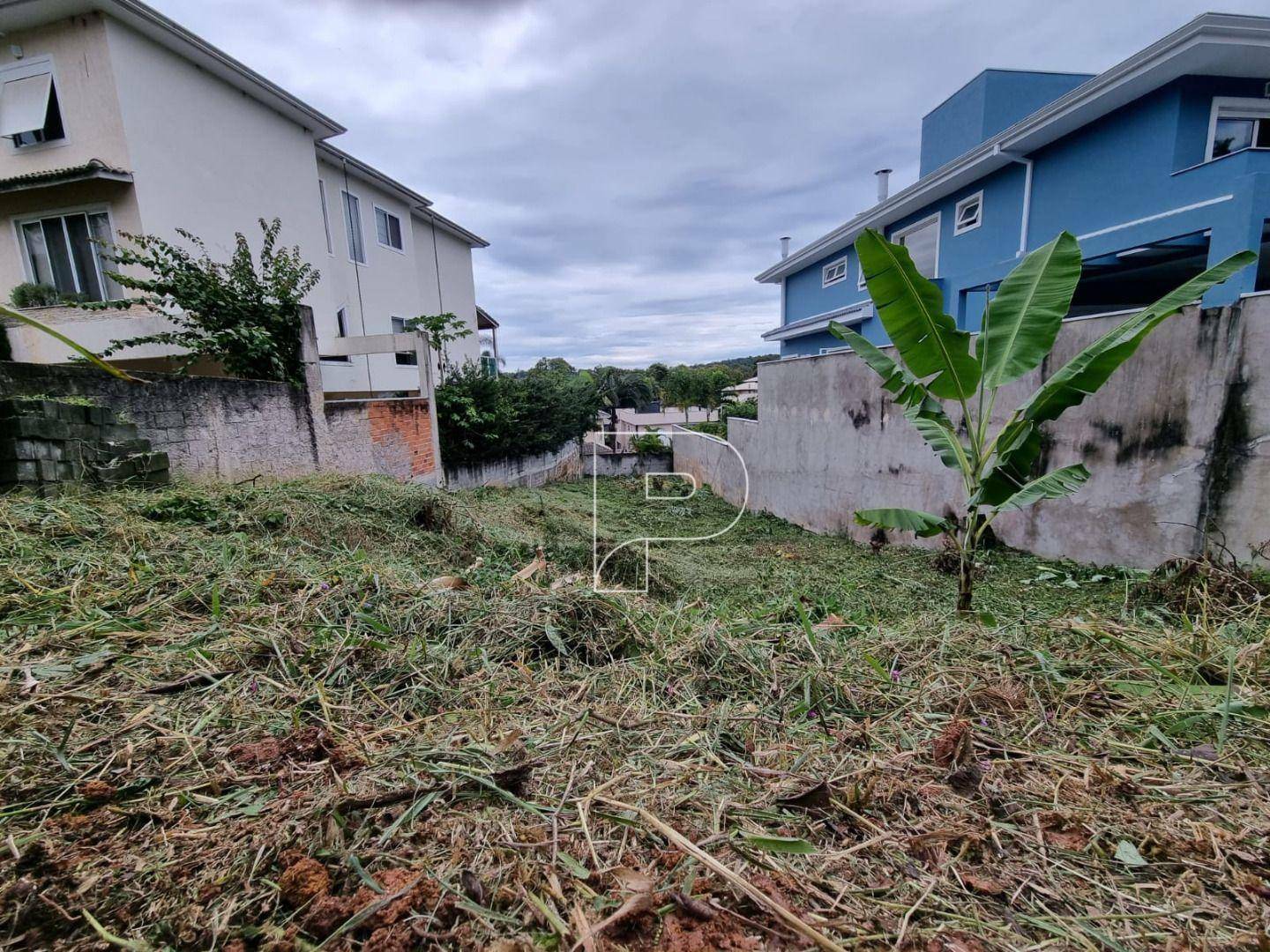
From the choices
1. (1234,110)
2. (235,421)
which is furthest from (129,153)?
(1234,110)

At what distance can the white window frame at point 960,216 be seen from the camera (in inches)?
349

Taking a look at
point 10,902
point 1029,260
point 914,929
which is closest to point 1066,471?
point 1029,260

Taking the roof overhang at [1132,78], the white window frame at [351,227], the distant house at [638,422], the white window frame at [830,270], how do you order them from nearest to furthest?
the roof overhang at [1132,78]
the white window frame at [351,227]
the white window frame at [830,270]
the distant house at [638,422]

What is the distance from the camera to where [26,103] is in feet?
23.6

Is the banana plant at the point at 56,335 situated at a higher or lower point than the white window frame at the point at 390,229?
lower

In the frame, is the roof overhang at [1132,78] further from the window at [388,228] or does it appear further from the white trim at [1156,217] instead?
the window at [388,228]

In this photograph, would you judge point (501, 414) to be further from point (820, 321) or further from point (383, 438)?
point (820, 321)

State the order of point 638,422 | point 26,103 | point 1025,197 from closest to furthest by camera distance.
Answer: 1. point 26,103
2. point 1025,197
3. point 638,422

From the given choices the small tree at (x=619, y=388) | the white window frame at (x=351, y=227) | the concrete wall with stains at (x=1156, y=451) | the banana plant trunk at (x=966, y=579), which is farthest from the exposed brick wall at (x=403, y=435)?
the small tree at (x=619, y=388)

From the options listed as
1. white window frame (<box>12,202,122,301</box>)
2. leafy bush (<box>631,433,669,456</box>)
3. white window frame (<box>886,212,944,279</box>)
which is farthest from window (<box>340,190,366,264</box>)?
white window frame (<box>886,212,944,279</box>)

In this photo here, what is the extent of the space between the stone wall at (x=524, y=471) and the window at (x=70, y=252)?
221 inches

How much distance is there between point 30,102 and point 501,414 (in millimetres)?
7701

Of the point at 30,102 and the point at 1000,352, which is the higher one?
the point at 30,102

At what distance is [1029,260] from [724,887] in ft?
12.8
